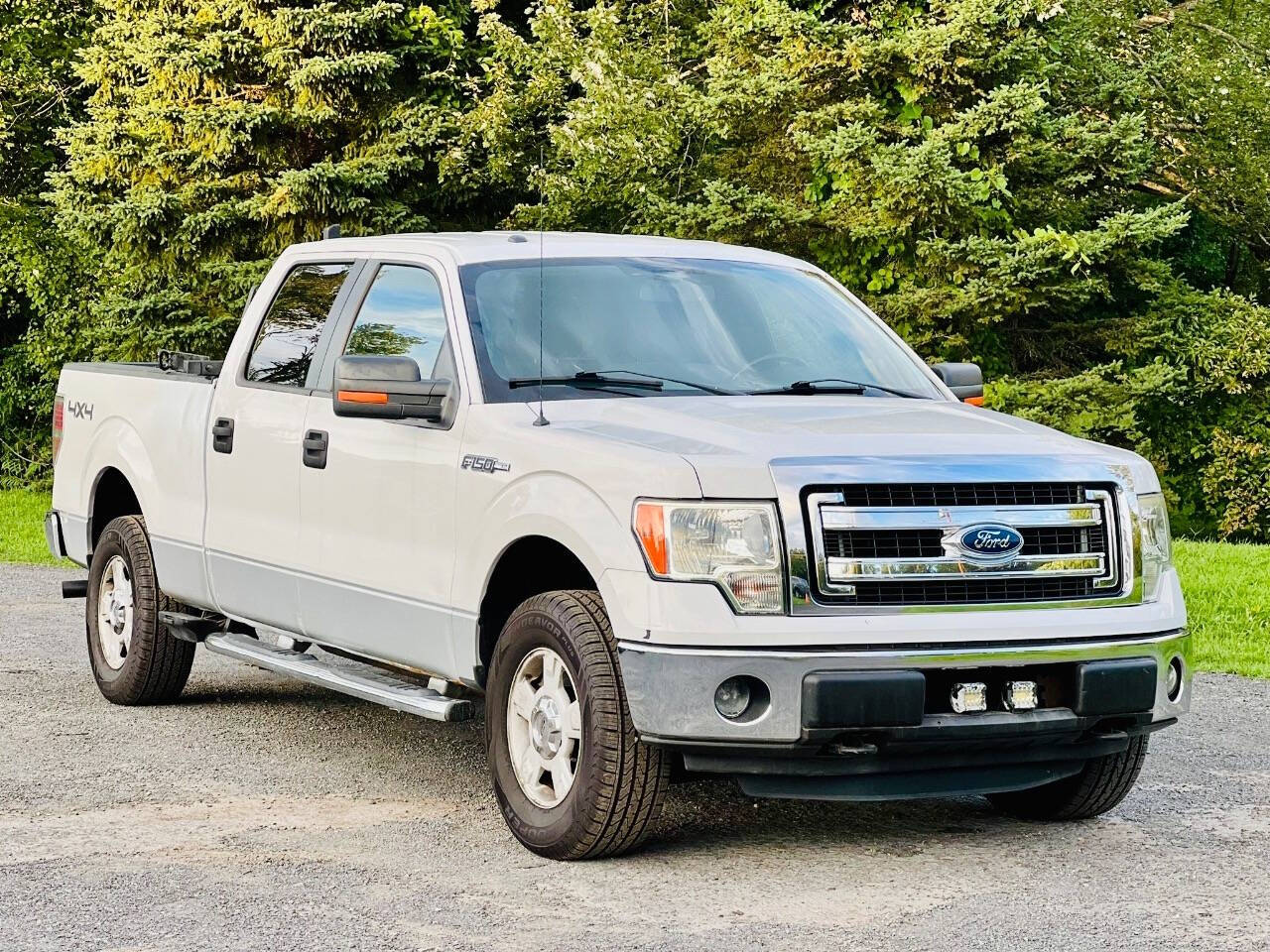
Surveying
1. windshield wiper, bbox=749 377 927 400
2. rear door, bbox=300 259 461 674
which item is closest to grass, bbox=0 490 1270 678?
windshield wiper, bbox=749 377 927 400

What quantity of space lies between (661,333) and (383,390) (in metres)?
1.04

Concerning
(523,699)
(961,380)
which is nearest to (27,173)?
(961,380)

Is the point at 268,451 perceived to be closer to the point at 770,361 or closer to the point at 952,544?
the point at 770,361

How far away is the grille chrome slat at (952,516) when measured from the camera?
5.61 m

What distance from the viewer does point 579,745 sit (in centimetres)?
589

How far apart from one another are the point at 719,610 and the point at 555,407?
1171 millimetres

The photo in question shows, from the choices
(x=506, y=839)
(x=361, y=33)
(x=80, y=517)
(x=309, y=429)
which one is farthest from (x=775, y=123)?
(x=506, y=839)

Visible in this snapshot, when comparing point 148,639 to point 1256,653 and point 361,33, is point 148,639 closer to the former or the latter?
point 1256,653

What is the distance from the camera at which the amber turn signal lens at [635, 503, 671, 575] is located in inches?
221

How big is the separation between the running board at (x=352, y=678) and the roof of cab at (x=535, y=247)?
1.54m

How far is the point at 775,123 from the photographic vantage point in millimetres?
19625

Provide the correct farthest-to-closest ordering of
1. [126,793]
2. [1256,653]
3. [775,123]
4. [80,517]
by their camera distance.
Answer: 1. [775,123]
2. [1256,653]
3. [80,517]
4. [126,793]

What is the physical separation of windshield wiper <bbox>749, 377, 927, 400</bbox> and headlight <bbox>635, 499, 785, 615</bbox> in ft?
3.84

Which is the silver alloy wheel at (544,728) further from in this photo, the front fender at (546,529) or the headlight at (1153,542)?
the headlight at (1153,542)
